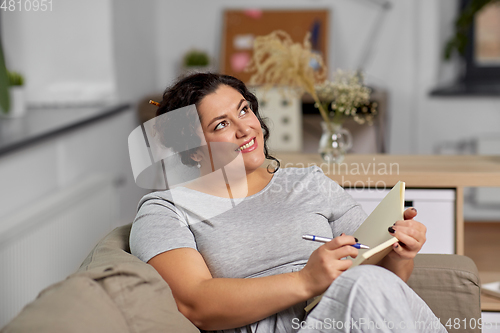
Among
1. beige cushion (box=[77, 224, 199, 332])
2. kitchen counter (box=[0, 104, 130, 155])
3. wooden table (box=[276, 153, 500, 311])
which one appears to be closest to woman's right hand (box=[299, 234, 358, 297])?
beige cushion (box=[77, 224, 199, 332])

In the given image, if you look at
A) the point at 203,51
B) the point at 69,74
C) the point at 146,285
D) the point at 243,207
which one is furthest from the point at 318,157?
the point at 203,51

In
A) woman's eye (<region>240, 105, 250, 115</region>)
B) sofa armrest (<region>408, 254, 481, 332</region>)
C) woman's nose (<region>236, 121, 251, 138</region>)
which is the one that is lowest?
sofa armrest (<region>408, 254, 481, 332</region>)

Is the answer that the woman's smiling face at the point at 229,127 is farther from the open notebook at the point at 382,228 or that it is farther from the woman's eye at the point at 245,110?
the open notebook at the point at 382,228

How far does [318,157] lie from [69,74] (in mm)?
1387

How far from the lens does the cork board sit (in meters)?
3.61

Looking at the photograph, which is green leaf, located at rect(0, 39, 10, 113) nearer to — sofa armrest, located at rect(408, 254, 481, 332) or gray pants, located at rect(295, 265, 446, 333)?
gray pants, located at rect(295, 265, 446, 333)

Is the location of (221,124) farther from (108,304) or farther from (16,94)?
(16,94)

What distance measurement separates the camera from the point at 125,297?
0.93 metres

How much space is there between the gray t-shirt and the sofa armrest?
7.9 inches

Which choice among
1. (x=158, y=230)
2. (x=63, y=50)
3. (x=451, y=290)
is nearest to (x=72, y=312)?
(x=158, y=230)

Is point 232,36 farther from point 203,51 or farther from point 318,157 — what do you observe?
point 318,157

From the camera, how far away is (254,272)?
119cm

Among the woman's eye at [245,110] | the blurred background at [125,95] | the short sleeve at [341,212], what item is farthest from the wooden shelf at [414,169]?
the blurred background at [125,95]

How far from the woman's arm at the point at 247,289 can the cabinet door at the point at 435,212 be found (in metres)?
0.71
